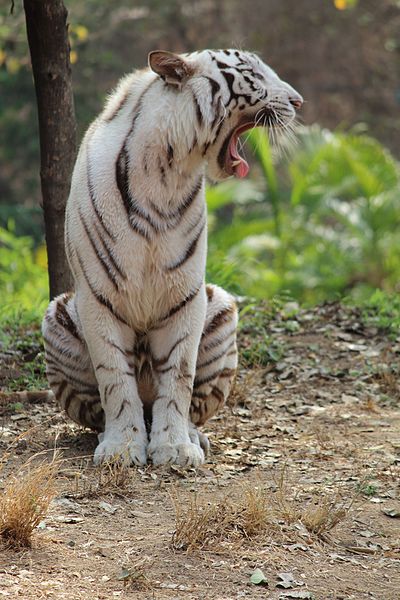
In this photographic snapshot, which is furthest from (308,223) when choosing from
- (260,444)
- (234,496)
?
(234,496)

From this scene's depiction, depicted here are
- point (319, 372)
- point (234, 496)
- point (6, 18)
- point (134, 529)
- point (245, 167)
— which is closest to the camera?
point (134, 529)

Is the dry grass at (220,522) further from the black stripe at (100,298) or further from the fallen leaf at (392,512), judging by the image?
the black stripe at (100,298)

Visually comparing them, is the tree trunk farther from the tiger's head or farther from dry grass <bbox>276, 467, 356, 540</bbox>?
dry grass <bbox>276, 467, 356, 540</bbox>

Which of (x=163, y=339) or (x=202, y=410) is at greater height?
(x=163, y=339)

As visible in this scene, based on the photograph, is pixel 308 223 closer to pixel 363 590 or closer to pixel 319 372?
pixel 319 372

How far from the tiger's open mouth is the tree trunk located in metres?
1.80

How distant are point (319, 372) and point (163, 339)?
2188mm

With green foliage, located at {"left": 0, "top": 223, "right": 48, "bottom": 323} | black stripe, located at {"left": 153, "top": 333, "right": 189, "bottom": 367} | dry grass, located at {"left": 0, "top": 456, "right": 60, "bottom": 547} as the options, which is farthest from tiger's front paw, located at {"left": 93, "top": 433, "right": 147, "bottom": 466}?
green foliage, located at {"left": 0, "top": 223, "right": 48, "bottom": 323}

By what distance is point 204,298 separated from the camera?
524 centimetres

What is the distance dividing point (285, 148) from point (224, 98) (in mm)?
3385

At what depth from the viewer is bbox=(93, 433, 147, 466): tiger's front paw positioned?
4898 millimetres

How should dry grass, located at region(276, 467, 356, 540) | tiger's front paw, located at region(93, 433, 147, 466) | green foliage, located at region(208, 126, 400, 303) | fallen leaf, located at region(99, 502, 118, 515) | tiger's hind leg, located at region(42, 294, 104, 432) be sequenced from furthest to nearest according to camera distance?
1. green foliage, located at region(208, 126, 400, 303)
2. tiger's hind leg, located at region(42, 294, 104, 432)
3. tiger's front paw, located at region(93, 433, 147, 466)
4. fallen leaf, located at region(99, 502, 118, 515)
5. dry grass, located at region(276, 467, 356, 540)

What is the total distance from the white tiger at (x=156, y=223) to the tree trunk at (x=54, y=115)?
1.29 meters

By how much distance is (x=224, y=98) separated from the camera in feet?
16.5
